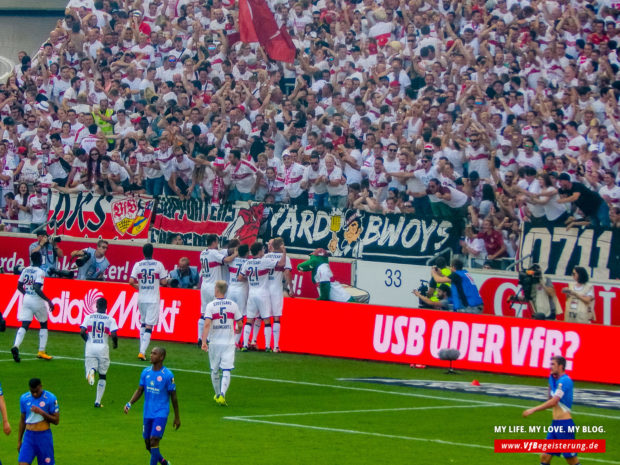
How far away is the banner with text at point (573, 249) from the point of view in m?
24.1

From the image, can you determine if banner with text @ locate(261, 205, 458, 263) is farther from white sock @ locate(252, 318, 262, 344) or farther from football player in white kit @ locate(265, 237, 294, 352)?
white sock @ locate(252, 318, 262, 344)

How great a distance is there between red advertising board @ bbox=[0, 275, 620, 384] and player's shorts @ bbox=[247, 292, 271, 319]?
0.79 m

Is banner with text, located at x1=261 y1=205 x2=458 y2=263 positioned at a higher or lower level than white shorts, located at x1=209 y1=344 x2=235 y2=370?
higher

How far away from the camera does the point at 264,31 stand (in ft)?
115

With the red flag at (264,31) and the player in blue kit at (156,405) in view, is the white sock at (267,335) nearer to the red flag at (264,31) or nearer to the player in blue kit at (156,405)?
the red flag at (264,31)

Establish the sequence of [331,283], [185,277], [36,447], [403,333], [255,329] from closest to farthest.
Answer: [36,447], [403,333], [331,283], [255,329], [185,277]

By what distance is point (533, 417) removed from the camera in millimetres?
19969

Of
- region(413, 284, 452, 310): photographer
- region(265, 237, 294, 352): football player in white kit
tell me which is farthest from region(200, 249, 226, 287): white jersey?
region(413, 284, 452, 310): photographer

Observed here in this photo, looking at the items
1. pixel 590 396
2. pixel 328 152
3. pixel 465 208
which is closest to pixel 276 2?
pixel 328 152

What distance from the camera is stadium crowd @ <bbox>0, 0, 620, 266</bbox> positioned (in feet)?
89.0

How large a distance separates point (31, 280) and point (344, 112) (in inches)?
409

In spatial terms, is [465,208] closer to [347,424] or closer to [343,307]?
[343,307]

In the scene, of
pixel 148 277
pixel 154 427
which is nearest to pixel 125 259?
pixel 148 277

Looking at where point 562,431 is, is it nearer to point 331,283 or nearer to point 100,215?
point 331,283
